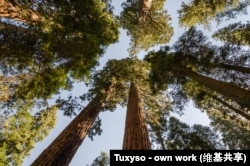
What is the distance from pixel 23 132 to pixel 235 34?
1291 cm

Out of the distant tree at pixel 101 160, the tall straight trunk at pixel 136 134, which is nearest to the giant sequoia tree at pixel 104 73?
the tall straight trunk at pixel 136 134

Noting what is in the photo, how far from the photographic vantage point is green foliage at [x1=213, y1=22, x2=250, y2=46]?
46.8 feet

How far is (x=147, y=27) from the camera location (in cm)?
2106

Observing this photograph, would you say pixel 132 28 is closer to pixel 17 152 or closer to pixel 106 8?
pixel 106 8

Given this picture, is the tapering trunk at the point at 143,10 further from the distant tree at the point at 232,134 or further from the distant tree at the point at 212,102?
the distant tree at the point at 232,134

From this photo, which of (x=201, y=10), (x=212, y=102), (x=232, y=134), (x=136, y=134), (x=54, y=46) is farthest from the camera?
(x=232, y=134)

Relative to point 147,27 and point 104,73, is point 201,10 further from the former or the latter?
point 104,73

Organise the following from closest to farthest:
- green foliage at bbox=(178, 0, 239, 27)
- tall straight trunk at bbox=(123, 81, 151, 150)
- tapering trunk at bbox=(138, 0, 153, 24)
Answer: tall straight trunk at bbox=(123, 81, 151, 150)
green foliage at bbox=(178, 0, 239, 27)
tapering trunk at bbox=(138, 0, 153, 24)

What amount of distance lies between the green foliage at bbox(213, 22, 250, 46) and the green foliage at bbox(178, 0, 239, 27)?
316 centimetres

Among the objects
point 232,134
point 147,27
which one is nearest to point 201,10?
point 147,27

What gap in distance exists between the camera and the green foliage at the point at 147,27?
19.9 m

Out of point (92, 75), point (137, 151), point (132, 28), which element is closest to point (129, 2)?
point (132, 28)

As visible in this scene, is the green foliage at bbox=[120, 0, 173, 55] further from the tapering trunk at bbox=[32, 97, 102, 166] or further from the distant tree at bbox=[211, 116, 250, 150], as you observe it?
the tapering trunk at bbox=[32, 97, 102, 166]
